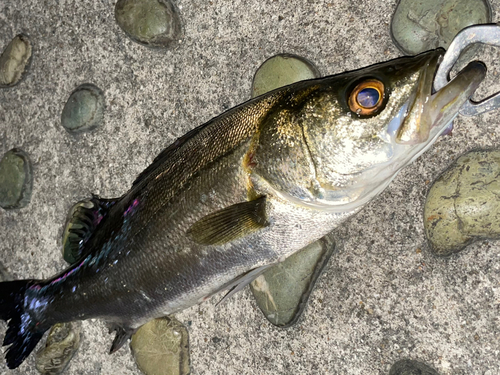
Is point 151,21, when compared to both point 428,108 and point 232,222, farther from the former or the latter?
point 428,108

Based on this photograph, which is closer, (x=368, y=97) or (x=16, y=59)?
(x=368, y=97)

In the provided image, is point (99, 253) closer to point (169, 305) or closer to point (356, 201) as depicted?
point (169, 305)

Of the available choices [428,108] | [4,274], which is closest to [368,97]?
[428,108]

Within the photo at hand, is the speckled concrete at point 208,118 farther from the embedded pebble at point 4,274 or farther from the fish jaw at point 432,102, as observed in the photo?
the fish jaw at point 432,102

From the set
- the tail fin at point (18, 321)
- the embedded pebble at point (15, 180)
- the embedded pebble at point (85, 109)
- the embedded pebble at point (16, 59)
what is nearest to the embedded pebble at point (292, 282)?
the tail fin at point (18, 321)

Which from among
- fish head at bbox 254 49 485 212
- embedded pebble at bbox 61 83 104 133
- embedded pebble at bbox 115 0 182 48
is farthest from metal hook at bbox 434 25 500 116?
embedded pebble at bbox 61 83 104 133

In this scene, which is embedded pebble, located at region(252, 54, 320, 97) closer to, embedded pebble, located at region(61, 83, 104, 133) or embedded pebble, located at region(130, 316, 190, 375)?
embedded pebble, located at region(61, 83, 104, 133)

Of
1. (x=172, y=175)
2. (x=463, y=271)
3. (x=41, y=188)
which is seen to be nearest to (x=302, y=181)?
(x=172, y=175)
